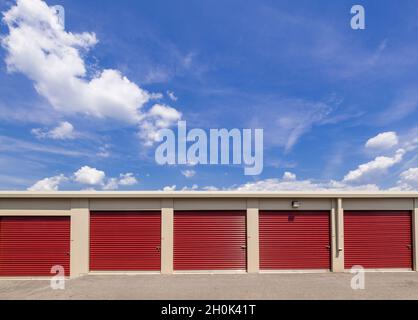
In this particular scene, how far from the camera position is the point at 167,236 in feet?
37.3

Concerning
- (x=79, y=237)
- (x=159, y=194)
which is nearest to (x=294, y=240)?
(x=159, y=194)

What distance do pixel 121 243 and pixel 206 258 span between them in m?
3.48

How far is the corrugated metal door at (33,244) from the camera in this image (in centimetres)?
1127

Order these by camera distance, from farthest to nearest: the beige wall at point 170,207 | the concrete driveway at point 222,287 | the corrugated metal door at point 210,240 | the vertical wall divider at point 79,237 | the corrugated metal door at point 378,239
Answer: the corrugated metal door at point 378,239, the corrugated metal door at point 210,240, the beige wall at point 170,207, the vertical wall divider at point 79,237, the concrete driveway at point 222,287

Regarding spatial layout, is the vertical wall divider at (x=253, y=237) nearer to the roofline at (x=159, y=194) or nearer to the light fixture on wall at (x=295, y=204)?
the roofline at (x=159, y=194)

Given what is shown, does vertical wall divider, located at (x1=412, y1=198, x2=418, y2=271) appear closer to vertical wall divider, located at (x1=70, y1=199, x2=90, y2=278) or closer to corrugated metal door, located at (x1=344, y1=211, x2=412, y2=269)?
corrugated metal door, located at (x1=344, y1=211, x2=412, y2=269)

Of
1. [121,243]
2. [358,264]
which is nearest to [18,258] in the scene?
[121,243]

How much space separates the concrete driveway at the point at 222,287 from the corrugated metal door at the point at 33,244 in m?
0.66

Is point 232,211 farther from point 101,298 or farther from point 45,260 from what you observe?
point 45,260

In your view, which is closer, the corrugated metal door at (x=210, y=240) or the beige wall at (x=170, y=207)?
the beige wall at (x=170, y=207)

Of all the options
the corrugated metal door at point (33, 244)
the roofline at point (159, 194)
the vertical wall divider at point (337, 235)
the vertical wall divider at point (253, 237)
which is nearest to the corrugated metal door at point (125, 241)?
the roofline at point (159, 194)

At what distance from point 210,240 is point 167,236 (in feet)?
5.73

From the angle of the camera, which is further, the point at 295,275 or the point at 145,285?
the point at 295,275

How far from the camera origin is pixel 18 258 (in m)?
11.3
